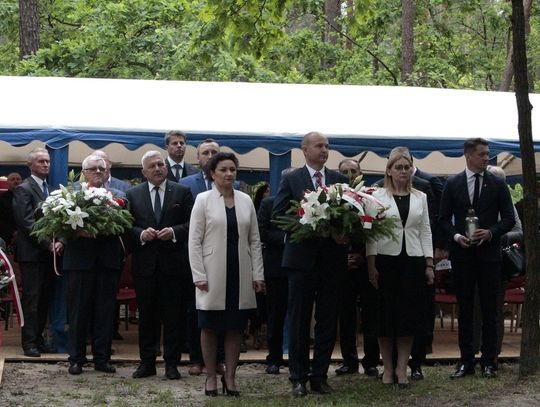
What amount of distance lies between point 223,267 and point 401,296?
156cm

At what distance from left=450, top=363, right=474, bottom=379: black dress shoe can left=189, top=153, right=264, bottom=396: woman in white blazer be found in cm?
208

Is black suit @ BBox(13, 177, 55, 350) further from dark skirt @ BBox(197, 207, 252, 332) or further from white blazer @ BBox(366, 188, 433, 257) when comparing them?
white blazer @ BBox(366, 188, 433, 257)

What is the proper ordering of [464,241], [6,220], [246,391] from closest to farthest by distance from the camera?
[246,391]
[464,241]
[6,220]

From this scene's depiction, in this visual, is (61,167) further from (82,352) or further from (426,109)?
(426,109)

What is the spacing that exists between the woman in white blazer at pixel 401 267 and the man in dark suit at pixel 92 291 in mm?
2651

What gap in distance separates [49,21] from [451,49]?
10392 millimetres

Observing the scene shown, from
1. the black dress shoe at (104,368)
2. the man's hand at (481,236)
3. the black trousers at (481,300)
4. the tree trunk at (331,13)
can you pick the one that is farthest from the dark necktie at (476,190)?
the tree trunk at (331,13)

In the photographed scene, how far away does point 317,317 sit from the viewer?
9617 mm

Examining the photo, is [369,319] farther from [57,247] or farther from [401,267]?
[57,247]

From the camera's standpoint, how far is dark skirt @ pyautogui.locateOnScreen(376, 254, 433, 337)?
9820 mm

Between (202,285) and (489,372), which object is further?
(489,372)

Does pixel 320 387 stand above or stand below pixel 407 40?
below

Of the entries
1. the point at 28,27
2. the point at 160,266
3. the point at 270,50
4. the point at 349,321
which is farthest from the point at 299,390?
the point at 28,27

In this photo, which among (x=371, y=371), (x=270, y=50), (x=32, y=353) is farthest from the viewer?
(x=270, y=50)
